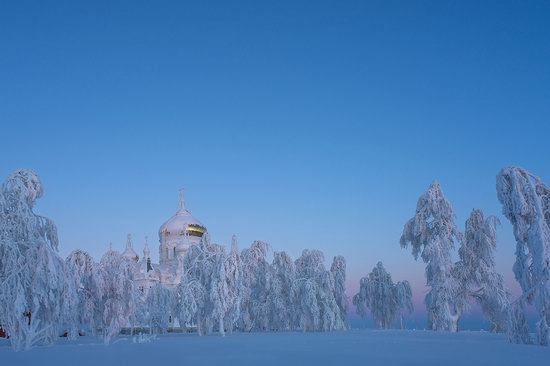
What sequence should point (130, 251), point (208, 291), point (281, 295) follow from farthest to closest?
point (130, 251) < point (281, 295) < point (208, 291)

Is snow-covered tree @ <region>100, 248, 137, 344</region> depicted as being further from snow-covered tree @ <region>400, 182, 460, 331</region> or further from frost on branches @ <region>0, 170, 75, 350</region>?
snow-covered tree @ <region>400, 182, 460, 331</region>

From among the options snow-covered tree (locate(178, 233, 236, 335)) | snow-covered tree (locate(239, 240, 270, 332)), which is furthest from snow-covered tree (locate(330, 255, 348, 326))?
snow-covered tree (locate(178, 233, 236, 335))

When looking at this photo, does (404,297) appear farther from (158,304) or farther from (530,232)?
(530,232)

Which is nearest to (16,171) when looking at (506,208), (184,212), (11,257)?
(11,257)

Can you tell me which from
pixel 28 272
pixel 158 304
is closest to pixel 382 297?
pixel 158 304

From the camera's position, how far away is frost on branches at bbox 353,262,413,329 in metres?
43.2

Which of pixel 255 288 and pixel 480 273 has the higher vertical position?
pixel 480 273

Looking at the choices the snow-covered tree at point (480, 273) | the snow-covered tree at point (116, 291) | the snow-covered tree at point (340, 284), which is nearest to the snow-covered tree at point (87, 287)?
the snow-covered tree at point (116, 291)

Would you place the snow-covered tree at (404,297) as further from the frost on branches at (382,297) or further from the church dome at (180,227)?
the church dome at (180,227)

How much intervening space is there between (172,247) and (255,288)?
2632 cm

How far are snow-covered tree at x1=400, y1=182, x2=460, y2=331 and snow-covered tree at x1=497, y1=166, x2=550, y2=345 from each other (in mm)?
14851

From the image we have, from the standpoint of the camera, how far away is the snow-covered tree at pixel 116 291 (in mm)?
27406

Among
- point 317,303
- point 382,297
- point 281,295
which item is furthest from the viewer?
point 382,297

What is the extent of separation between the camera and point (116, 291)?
92.5ft
